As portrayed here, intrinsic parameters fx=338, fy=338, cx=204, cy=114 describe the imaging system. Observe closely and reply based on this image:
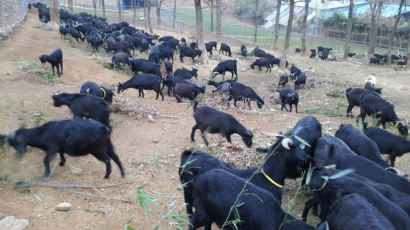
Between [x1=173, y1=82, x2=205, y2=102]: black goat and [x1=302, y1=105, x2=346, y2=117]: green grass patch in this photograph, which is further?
[x1=173, y1=82, x2=205, y2=102]: black goat

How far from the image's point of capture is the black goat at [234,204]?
3754mm

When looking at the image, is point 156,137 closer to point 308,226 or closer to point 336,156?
point 336,156

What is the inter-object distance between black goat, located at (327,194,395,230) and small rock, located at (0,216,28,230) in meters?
3.55

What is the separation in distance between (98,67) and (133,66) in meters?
1.50

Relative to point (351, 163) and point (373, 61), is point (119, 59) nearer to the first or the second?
point (351, 163)

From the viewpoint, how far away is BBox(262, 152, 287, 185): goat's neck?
4812mm

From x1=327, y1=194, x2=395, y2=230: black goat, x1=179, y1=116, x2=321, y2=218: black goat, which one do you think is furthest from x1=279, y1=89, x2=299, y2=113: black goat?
x1=327, y1=194, x2=395, y2=230: black goat

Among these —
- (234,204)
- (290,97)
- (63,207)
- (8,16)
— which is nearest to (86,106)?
(63,207)

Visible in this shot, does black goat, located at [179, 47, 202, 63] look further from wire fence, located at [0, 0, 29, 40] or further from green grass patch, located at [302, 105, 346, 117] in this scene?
green grass patch, located at [302, 105, 346, 117]

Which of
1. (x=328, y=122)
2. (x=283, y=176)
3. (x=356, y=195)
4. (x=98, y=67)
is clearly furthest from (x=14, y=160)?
(x=98, y=67)

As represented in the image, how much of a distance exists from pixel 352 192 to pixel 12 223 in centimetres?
405

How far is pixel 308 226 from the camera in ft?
12.0

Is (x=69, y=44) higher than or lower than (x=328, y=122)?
higher

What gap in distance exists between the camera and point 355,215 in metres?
3.76
